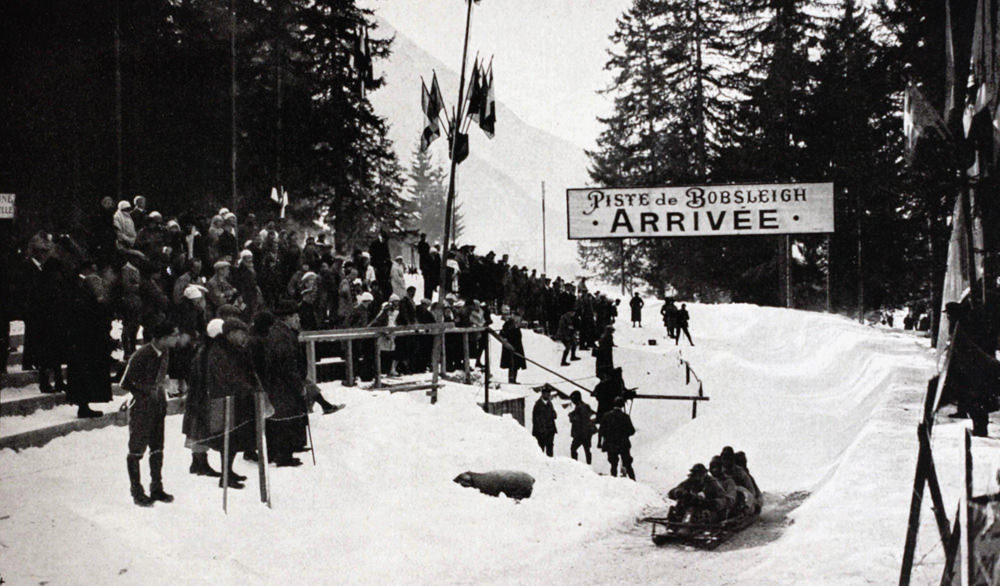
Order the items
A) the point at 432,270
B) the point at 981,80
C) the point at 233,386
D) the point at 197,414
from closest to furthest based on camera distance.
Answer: the point at 981,80 → the point at 197,414 → the point at 233,386 → the point at 432,270

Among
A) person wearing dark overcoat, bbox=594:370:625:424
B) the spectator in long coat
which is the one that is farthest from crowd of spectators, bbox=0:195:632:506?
person wearing dark overcoat, bbox=594:370:625:424

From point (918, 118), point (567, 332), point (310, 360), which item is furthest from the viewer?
point (567, 332)

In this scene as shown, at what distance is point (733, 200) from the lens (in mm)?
16844

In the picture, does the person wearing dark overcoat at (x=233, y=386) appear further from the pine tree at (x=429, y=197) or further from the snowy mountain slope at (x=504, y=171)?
the snowy mountain slope at (x=504, y=171)

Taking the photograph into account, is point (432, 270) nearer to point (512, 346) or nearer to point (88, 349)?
point (512, 346)

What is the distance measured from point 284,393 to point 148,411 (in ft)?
7.24

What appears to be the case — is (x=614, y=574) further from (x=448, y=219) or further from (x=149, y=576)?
(x=448, y=219)

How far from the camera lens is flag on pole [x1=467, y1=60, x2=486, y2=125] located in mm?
14312

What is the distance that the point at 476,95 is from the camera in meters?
14.7

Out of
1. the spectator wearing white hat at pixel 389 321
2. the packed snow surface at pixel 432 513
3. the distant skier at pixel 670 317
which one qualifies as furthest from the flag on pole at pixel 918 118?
the distant skier at pixel 670 317

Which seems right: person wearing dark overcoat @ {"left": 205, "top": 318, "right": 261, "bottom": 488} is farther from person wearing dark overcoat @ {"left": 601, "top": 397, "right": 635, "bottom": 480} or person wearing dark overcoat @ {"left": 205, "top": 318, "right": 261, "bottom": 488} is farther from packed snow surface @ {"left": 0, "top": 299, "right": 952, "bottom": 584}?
person wearing dark overcoat @ {"left": 601, "top": 397, "right": 635, "bottom": 480}

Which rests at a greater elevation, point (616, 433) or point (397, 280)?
point (397, 280)

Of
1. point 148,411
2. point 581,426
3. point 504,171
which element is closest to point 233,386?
point 148,411

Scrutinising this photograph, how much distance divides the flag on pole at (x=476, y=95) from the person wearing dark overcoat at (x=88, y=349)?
22.4 ft
